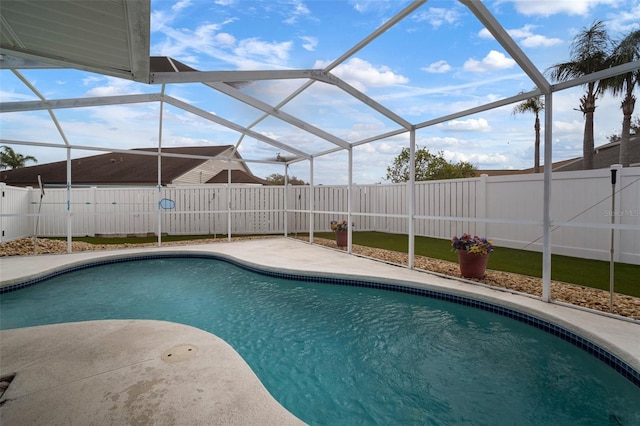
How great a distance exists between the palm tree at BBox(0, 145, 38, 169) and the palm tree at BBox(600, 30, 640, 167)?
32694 mm

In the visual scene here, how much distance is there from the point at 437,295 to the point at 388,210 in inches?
278

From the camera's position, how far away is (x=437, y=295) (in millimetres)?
4898

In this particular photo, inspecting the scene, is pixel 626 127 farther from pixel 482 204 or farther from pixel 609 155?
pixel 482 204

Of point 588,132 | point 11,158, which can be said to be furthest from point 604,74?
point 11,158

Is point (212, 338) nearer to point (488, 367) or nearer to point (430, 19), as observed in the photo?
point (488, 367)

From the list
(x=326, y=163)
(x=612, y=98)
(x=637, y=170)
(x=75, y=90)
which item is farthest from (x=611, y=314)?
(x=612, y=98)

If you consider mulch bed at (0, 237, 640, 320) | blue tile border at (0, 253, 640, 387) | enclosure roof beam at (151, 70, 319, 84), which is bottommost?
blue tile border at (0, 253, 640, 387)

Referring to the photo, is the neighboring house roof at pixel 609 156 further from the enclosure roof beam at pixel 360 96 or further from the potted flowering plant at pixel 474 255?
the enclosure roof beam at pixel 360 96

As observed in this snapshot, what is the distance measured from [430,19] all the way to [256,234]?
9.07 meters

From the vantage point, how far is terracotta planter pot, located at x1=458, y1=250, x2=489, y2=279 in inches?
206

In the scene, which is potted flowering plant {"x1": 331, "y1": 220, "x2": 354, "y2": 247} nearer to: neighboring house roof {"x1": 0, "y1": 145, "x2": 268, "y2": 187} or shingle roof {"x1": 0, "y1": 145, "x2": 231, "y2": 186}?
neighboring house roof {"x1": 0, "y1": 145, "x2": 268, "y2": 187}

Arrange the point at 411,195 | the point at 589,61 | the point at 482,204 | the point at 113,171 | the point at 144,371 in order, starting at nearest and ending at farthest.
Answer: the point at 144,371, the point at 411,195, the point at 482,204, the point at 589,61, the point at 113,171

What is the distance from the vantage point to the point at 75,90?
20.5ft

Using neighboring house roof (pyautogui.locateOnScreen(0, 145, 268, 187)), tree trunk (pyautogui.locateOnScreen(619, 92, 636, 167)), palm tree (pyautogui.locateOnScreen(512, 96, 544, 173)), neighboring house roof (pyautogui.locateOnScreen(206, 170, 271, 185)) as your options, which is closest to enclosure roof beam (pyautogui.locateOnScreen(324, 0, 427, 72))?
tree trunk (pyautogui.locateOnScreen(619, 92, 636, 167))
